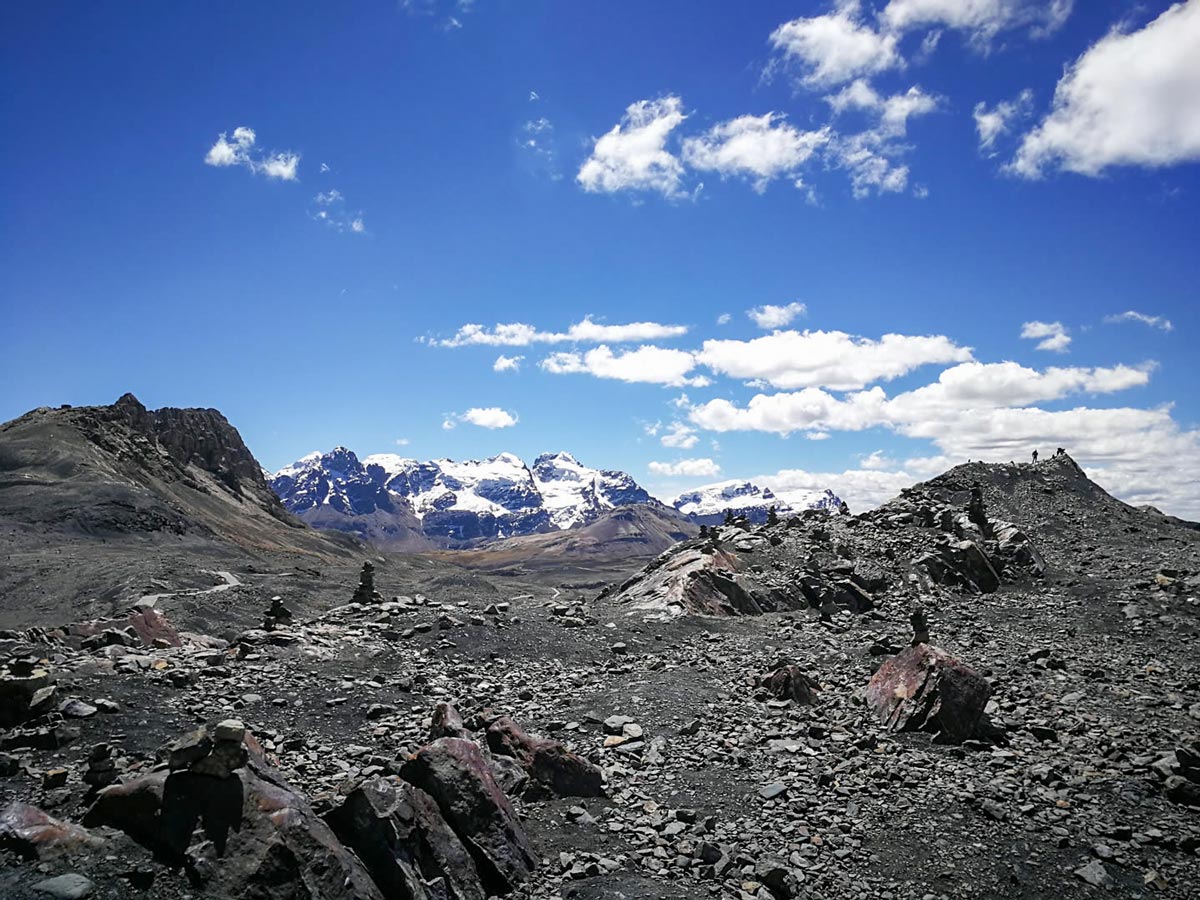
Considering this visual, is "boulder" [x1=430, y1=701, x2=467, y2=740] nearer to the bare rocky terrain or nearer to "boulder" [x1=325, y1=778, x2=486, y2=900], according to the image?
the bare rocky terrain

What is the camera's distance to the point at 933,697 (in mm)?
19281

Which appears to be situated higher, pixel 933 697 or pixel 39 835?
pixel 39 835

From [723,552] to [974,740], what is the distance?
26.6 m

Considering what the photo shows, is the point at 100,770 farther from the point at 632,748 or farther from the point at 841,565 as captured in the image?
the point at 841,565

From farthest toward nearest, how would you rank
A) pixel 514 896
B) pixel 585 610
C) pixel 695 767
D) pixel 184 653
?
1. pixel 585 610
2. pixel 184 653
3. pixel 695 767
4. pixel 514 896

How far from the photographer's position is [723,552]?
44562 millimetres

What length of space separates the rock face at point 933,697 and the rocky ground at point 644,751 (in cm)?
18

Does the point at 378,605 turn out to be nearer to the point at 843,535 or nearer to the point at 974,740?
the point at 974,740

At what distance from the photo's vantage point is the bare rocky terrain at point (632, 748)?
34.6 ft

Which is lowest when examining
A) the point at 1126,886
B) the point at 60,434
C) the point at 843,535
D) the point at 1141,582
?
the point at 1126,886

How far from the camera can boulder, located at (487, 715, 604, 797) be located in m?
15.8

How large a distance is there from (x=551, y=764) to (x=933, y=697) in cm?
1102

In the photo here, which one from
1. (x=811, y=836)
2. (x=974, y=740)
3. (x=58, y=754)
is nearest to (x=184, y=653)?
(x=58, y=754)

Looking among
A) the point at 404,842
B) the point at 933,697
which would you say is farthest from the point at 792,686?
the point at 404,842
